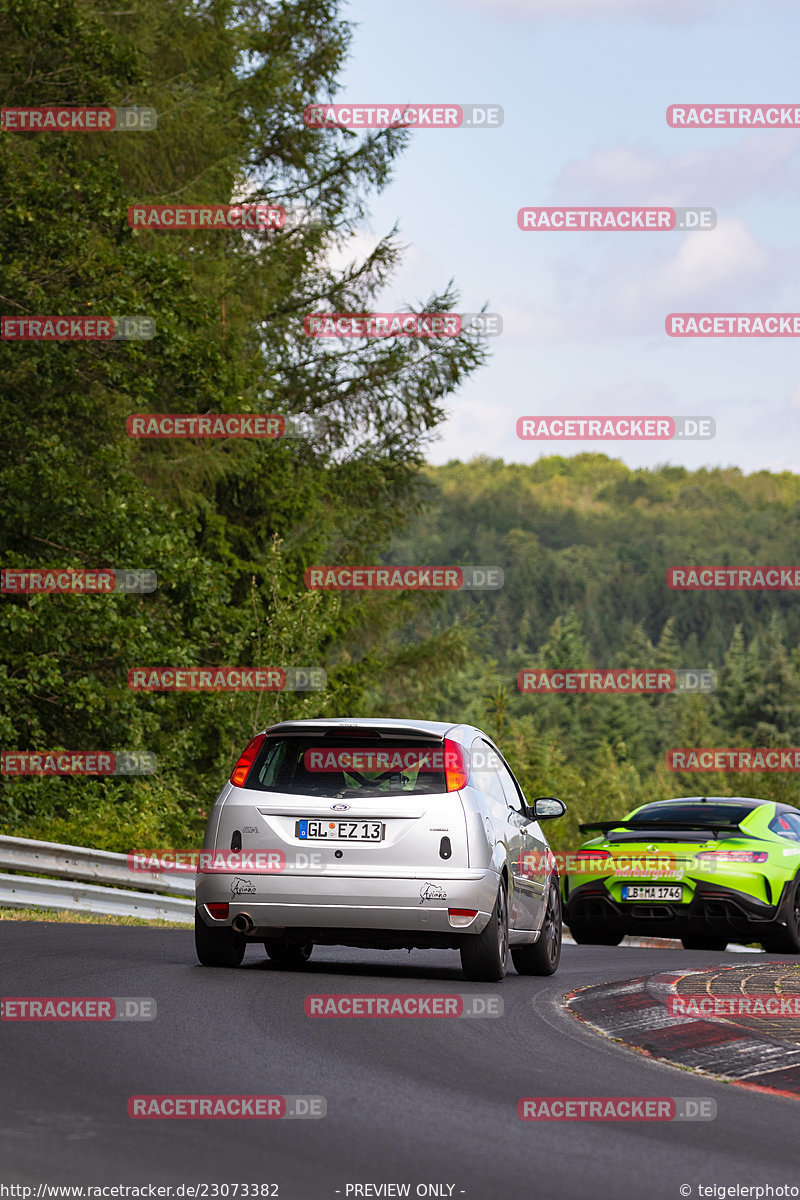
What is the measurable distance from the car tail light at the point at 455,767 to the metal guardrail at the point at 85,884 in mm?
5554

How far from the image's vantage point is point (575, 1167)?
5035 millimetres

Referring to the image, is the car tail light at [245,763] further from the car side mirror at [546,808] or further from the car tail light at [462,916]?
the car side mirror at [546,808]

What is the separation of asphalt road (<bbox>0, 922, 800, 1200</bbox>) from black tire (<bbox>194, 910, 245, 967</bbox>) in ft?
1.40

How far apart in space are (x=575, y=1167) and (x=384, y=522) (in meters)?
31.9

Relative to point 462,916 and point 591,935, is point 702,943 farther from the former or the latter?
point 462,916

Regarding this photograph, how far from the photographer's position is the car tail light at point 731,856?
1481cm

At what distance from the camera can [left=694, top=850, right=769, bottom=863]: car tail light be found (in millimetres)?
14812

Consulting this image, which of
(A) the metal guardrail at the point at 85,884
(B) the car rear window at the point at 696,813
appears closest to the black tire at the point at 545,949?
(B) the car rear window at the point at 696,813

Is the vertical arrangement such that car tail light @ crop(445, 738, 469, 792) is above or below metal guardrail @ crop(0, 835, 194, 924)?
above

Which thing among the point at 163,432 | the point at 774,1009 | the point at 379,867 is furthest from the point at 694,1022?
the point at 163,432

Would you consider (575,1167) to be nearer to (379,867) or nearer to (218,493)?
(379,867)

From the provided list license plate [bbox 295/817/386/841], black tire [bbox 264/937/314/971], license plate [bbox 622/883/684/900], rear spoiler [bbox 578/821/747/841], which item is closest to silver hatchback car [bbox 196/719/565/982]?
license plate [bbox 295/817/386/841]

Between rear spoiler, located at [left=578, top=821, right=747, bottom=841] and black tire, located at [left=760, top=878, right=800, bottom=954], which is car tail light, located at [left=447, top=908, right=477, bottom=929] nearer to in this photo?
rear spoiler, located at [left=578, top=821, right=747, bottom=841]

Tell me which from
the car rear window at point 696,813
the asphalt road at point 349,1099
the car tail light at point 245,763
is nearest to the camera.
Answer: the asphalt road at point 349,1099
